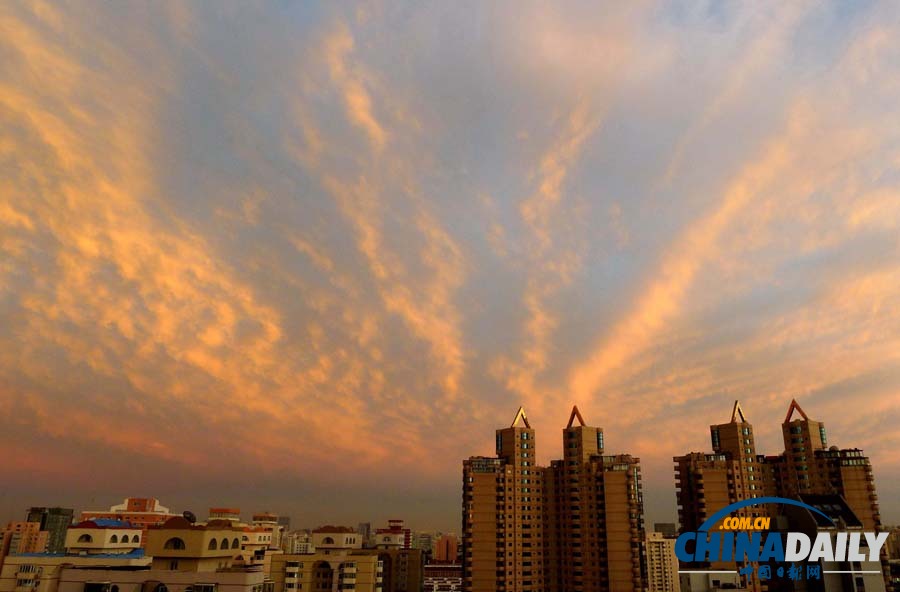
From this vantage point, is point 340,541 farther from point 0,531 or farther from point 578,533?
point 0,531

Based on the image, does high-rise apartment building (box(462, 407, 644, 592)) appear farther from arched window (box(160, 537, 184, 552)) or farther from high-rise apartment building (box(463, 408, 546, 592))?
arched window (box(160, 537, 184, 552))

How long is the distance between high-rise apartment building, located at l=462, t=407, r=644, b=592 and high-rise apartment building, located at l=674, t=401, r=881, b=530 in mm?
9521

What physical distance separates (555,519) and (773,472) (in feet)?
119

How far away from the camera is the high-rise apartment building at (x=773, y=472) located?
→ 299ft

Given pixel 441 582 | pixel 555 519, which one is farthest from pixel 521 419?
pixel 441 582

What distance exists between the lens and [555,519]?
10156cm

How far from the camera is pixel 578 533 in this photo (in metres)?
97.4

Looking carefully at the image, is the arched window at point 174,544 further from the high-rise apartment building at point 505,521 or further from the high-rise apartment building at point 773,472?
the high-rise apartment building at point 773,472

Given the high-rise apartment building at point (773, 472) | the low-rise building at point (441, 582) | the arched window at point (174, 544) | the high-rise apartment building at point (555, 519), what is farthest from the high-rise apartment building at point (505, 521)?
the low-rise building at point (441, 582)

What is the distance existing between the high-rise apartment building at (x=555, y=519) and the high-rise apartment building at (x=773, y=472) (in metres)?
9.52

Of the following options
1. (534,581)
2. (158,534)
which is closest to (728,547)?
(534,581)

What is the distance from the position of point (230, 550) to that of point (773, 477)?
8305 centimetres

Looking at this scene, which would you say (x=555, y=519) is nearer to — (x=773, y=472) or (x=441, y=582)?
(x=773, y=472)

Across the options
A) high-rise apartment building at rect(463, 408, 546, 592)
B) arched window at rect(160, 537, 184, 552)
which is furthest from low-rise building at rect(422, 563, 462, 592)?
arched window at rect(160, 537, 184, 552)
